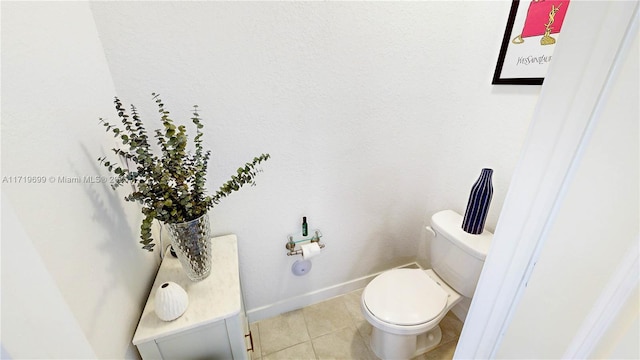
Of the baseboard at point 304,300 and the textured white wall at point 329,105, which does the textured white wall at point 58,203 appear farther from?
the baseboard at point 304,300

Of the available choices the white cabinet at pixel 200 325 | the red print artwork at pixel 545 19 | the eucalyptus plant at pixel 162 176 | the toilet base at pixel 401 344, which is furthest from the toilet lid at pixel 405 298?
the red print artwork at pixel 545 19

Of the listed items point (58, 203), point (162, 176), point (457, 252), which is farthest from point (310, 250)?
point (58, 203)

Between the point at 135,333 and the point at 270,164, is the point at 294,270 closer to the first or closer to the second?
the point at 270,164

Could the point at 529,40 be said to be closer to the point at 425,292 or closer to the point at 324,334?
the point at 425,292

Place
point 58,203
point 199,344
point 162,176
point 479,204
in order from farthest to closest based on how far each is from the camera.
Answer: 1. point 479,204
2. point 199,344
3. point 162,176
4. point 58,203

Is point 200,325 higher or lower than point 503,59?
lower

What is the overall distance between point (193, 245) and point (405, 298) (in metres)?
1.00

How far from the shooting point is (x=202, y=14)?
0.90m

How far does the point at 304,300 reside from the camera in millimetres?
1608

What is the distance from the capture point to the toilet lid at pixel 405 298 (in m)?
1.12

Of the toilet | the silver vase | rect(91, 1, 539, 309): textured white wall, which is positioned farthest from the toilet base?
the silver vase

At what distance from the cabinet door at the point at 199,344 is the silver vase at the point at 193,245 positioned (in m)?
0.19

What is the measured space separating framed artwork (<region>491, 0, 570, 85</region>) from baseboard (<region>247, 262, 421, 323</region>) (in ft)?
4.68

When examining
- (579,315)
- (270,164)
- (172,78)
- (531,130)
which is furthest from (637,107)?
(172,78)
